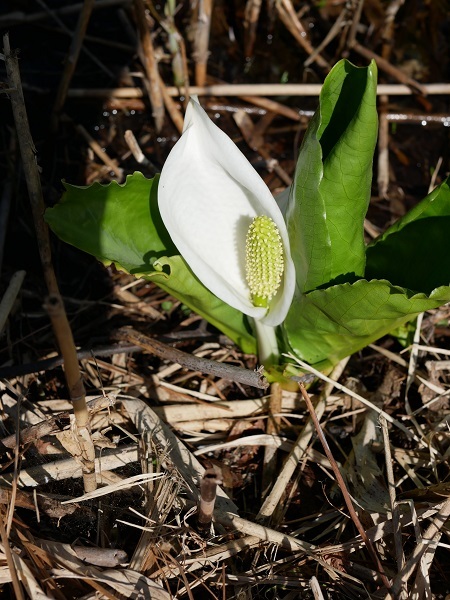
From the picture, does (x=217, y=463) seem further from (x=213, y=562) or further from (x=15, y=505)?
(x=15, y=505)

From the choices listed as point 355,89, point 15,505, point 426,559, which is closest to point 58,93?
point 355,89

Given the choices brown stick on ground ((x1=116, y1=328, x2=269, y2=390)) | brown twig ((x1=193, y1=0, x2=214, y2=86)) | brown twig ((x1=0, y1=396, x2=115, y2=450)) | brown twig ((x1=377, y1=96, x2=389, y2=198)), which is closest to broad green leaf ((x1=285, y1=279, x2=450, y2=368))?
brown stick on ground ((x1=116, y1=328, x2=269, y2=390))

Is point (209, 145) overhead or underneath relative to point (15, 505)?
overhead

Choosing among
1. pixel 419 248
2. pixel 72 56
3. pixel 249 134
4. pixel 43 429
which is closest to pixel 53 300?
pixel 43 429

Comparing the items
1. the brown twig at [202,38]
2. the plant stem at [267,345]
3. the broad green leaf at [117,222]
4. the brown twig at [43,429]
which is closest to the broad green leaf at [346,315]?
the plant stem at [267,345]

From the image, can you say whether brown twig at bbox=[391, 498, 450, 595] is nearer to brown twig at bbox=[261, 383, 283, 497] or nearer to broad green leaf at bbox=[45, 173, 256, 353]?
brown twig at bbox=[261, 383, 283, 497]

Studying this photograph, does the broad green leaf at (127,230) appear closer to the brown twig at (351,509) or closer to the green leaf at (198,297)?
the green leaf at (198,297)
